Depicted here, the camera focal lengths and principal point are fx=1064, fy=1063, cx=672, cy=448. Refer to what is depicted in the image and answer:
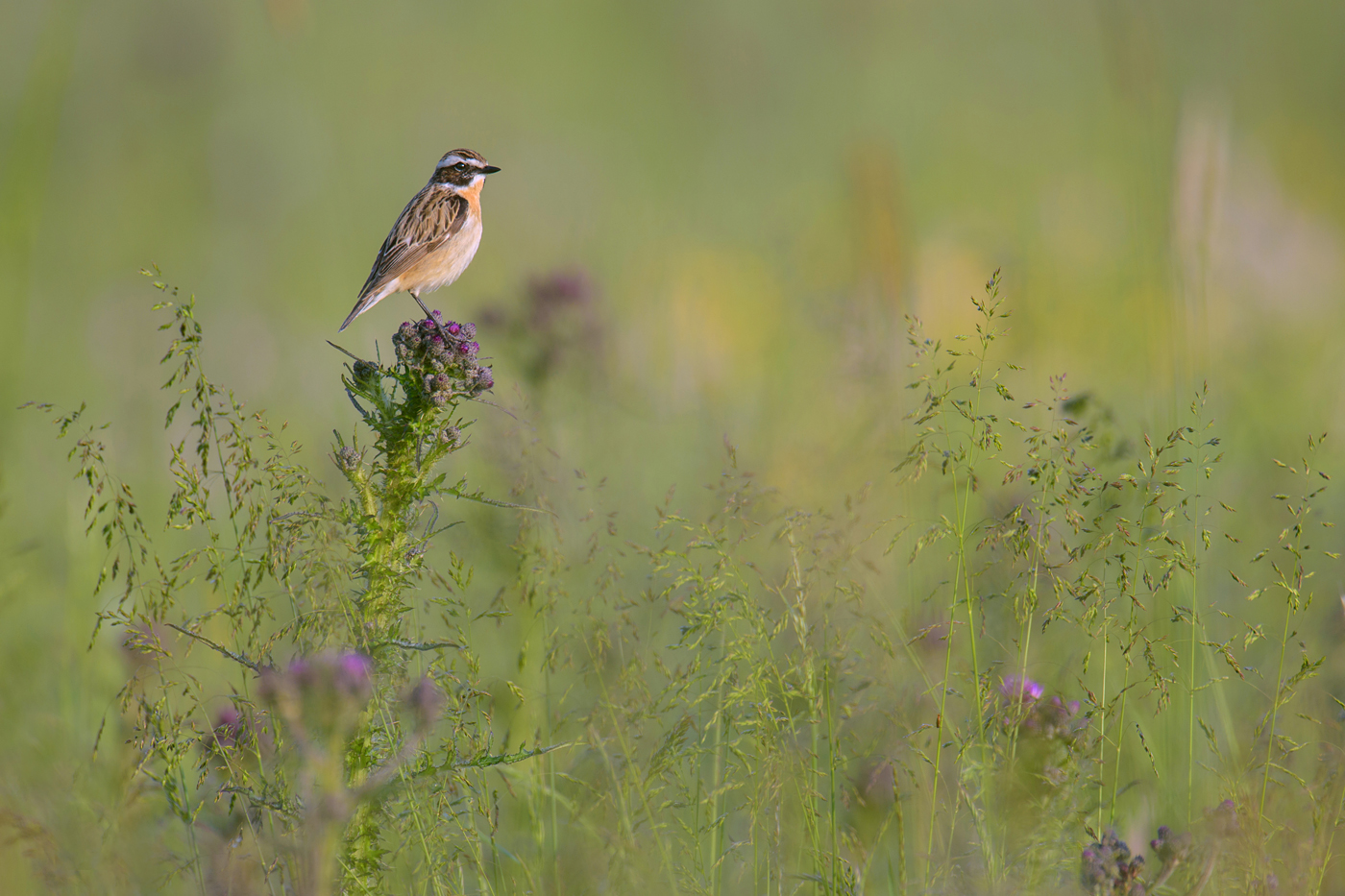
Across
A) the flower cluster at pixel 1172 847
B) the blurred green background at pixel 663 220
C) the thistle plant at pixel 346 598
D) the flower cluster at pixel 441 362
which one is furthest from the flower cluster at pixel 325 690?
the flower cluster at pixel 1172 847

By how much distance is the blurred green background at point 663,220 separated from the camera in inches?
165

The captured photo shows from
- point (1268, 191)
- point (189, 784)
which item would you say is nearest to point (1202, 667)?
point (189, 784)

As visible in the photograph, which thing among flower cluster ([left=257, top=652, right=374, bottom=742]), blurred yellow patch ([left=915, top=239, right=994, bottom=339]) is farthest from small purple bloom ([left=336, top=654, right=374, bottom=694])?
blurred yellow patch ([left=915, top=239, right=994, bottom=339])

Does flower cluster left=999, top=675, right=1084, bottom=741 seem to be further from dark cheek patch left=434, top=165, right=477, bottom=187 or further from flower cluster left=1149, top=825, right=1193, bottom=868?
dark cheek patch left=434, top=165, right=477, bottom=187

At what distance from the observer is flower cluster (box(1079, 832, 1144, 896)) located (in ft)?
6.41

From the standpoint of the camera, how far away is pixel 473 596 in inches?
190

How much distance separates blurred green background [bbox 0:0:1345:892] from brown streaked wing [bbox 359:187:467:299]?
0.38 m

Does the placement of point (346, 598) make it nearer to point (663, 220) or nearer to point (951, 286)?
point (951, 286)

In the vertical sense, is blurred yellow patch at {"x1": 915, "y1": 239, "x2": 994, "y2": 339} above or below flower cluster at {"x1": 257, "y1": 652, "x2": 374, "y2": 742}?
above

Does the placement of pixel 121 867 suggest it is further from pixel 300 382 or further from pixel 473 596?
pixel 300 382

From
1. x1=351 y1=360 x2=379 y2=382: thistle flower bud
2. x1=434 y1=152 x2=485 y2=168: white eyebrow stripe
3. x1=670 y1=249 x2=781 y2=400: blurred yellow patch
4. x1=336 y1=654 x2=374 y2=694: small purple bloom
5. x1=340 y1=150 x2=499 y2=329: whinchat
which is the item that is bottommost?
x1=336 y1=654 x2=374 y2=694: small purple bloom

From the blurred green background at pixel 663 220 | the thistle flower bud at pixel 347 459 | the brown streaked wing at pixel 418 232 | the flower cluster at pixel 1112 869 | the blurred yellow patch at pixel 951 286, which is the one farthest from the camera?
the blurred yellow patch at pixel 951 286

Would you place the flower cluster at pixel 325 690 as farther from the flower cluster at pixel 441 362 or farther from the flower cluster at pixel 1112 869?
the flower cluster at pixel 1112 869

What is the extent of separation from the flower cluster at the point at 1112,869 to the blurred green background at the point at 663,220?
1.60 meters
